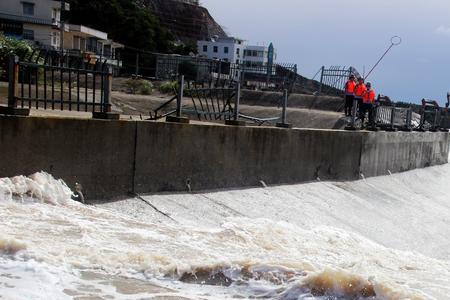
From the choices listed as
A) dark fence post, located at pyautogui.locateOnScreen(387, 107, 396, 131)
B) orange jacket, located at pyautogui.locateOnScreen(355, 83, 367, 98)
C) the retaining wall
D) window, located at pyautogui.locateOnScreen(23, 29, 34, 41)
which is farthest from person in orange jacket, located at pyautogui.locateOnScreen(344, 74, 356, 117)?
window, located at pyautogui.locateOnScreen(23, 29, 34, 41)

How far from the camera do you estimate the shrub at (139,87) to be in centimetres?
2975

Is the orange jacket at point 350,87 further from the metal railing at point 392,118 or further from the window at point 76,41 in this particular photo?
the window at point 76,41

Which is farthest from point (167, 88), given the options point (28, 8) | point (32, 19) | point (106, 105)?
point (28, 8)

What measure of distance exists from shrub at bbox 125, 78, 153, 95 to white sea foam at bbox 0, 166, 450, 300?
1724 cm

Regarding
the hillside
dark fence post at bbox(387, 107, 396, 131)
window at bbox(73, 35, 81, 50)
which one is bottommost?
dark fence post at bbox(387, 107, 396, 131)

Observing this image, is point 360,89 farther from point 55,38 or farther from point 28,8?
point 28,8

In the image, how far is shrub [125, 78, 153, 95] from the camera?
97.6 feet

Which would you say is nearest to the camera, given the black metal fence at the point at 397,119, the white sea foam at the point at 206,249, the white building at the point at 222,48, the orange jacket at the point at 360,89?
the white sea foam at the point at 206,249

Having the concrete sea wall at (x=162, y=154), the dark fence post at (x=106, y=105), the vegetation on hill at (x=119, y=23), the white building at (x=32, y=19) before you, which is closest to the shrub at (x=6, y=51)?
the concrete sea wall at (x=162, y=154)

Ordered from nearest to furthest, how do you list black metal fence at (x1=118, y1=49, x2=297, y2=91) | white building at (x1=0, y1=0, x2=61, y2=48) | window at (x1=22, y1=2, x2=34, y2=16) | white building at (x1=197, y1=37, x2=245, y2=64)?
black metal fence at (x1=118, y1=49, x2=297, y2=91), white building at (x1=0, y1=0, x2=61, y2=48), window at (x1=22, y1=2, x2=34, y2=16), white building at (x1=197, y1=37, x2=245, y2=64)

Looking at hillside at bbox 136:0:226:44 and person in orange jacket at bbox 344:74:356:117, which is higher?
hillside at bbox 136:0:226:44

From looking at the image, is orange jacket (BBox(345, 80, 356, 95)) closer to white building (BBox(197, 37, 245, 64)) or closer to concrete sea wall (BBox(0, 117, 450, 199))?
concrete sea wall (BBox(0, 117, 450, 199))

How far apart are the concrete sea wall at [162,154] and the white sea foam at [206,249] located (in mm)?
317

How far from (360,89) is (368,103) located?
44.4 inches
